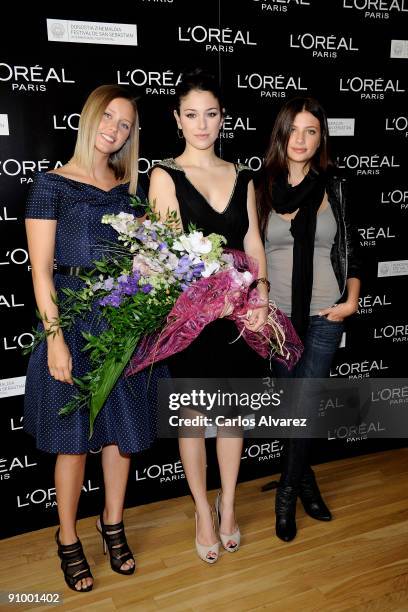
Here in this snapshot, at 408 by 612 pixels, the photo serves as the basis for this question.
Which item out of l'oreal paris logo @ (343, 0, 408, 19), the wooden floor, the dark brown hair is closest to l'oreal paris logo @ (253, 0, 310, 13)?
l'oreal paris logo @ (343, 0, 408, 19)

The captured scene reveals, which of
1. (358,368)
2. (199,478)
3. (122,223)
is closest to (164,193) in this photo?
(122,223)

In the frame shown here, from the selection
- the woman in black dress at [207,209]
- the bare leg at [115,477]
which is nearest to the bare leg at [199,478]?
the woman in black dress at [207,209]

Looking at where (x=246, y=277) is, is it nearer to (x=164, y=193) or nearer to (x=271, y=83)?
(x=164, y=193)

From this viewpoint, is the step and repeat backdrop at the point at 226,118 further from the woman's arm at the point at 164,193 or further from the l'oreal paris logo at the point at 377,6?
the woman's arm at the point at 164,193

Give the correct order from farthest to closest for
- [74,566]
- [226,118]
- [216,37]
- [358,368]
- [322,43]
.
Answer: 1. [358,368]
2. [322,43]
3. [226,118]
4. [216,37]
5. [74,566]

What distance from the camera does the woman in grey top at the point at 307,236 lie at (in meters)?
2.35

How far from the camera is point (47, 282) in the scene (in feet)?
6.61

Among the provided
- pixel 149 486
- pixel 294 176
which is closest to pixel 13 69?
pixel 294 176

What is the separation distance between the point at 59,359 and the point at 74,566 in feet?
2.78

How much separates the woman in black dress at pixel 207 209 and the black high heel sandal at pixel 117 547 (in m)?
0.31

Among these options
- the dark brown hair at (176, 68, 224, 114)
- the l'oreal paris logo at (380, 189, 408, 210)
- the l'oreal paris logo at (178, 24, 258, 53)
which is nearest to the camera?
the dark brown hair at (176, 68, 224, 114)

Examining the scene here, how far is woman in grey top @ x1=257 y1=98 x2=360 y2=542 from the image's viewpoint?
2.35 metres

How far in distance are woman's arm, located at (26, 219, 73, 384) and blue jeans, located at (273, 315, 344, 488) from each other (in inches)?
37.6

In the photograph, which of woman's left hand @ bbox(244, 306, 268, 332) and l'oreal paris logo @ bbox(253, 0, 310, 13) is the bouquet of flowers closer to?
woman's left hand @ bbox(244, 306, 268, 332)
